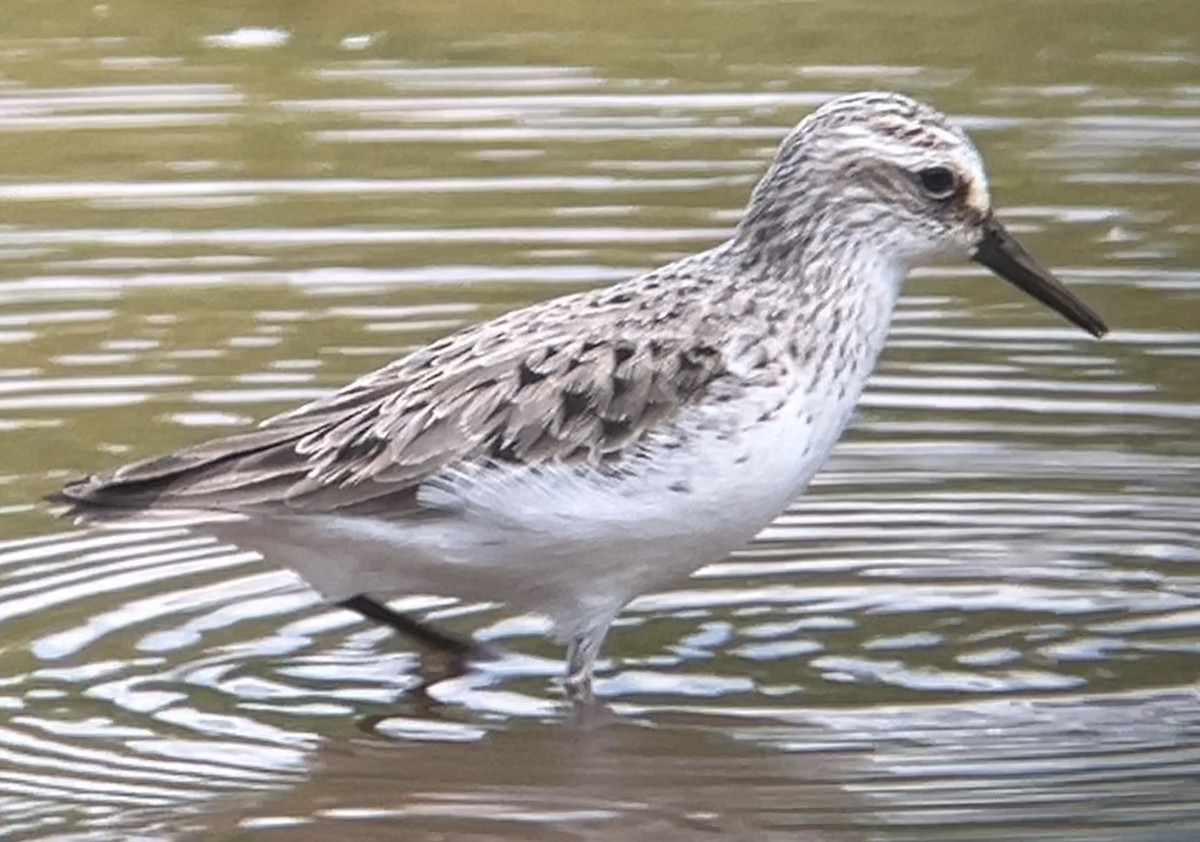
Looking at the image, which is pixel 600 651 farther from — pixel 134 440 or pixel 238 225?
pixel 238 225

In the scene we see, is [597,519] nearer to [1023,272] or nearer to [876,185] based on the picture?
[876,185]

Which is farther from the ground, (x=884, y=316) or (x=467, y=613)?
(x=884, y=316)

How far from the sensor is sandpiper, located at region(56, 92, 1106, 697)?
8188 mm

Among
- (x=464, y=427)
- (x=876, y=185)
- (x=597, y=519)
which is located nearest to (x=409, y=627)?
(x=464, y=427)

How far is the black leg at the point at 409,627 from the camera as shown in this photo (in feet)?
29.0

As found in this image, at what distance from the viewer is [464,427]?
8.33 m

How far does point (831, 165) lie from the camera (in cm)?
868

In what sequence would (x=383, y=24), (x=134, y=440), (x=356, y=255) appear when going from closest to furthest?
(x=134, y=440) < (x=356, y=255) < (x=383, y=24)

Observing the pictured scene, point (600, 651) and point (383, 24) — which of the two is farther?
point (383, 24)

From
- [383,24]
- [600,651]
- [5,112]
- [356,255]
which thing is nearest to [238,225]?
[356,255]

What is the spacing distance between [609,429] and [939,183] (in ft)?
3.85

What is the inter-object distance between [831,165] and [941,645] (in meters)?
1.33

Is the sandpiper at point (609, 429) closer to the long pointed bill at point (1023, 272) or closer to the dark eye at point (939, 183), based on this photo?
the dark eye at point (939, 183)

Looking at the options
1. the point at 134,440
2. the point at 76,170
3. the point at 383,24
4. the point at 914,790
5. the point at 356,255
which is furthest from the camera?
the point at 383,24
